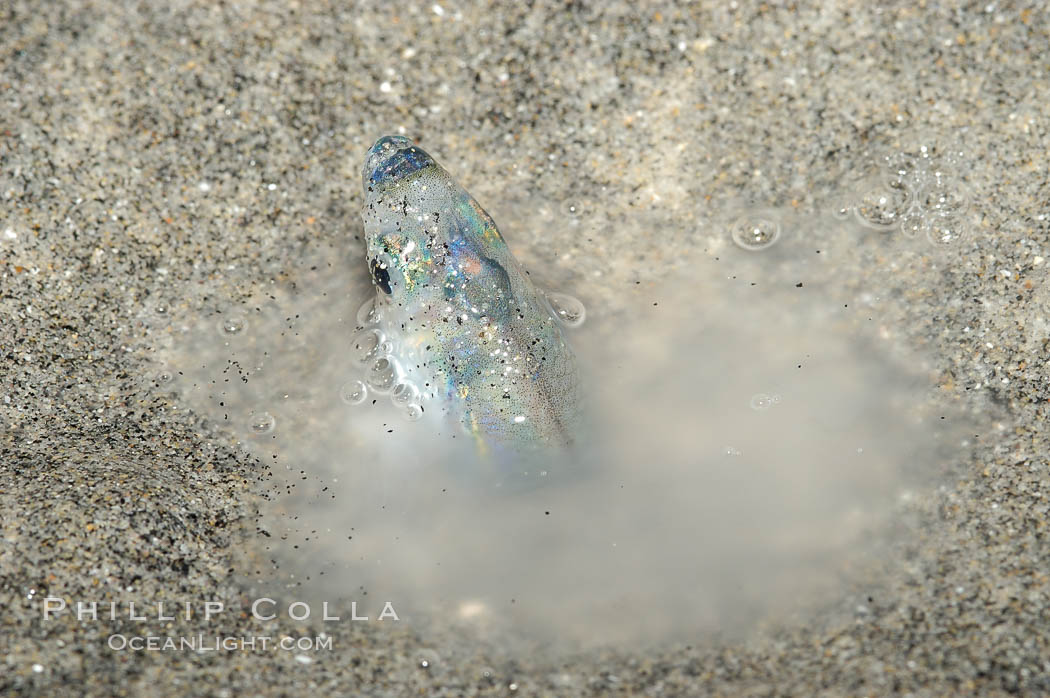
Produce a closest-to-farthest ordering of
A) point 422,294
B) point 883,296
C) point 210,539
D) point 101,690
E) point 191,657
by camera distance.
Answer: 1. point 101,690
2. point 191,657
3. point 210,539
4. point 422,294
5. point 883,296

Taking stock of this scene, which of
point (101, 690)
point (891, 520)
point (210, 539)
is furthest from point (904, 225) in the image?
point (101, 690)

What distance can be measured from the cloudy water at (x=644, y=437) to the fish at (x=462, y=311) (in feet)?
0.42

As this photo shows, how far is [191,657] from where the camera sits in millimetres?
1925

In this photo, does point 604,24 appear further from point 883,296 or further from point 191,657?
point 191,657

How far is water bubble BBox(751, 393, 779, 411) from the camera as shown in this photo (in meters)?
2.67

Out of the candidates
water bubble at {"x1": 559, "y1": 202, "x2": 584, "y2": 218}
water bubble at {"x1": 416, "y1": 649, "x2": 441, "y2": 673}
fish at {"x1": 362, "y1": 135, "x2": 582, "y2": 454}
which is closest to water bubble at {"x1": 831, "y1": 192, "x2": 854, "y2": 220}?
water bubble at {"x1": 559, "y1": 202, "x2": 584, "y2": 218}

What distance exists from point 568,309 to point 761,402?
2.35ft

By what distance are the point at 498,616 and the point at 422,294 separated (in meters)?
0.95

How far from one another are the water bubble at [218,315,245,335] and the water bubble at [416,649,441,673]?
50.1 inches

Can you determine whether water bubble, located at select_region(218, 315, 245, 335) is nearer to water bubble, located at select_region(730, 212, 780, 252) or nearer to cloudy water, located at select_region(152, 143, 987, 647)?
cloudy water, located at select_region(152, 143, 987, 647)

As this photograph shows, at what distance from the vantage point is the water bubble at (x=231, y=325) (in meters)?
2.72

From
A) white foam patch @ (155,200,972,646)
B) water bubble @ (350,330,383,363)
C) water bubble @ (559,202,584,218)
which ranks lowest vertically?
white foam patch @ (155,200,972,646)

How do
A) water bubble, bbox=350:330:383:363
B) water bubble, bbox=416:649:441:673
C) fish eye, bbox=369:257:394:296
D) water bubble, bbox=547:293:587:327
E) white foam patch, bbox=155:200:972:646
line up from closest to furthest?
water bubble, bbox=416:649:441:673 < white foam patch, bbox=155:200:972:646 < fish eye, bbox=369:257:394:296 < water bubble, bbox=350:330:383:363 < water bubble, bbox=547:293:587:327

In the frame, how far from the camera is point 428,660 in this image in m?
2.05
